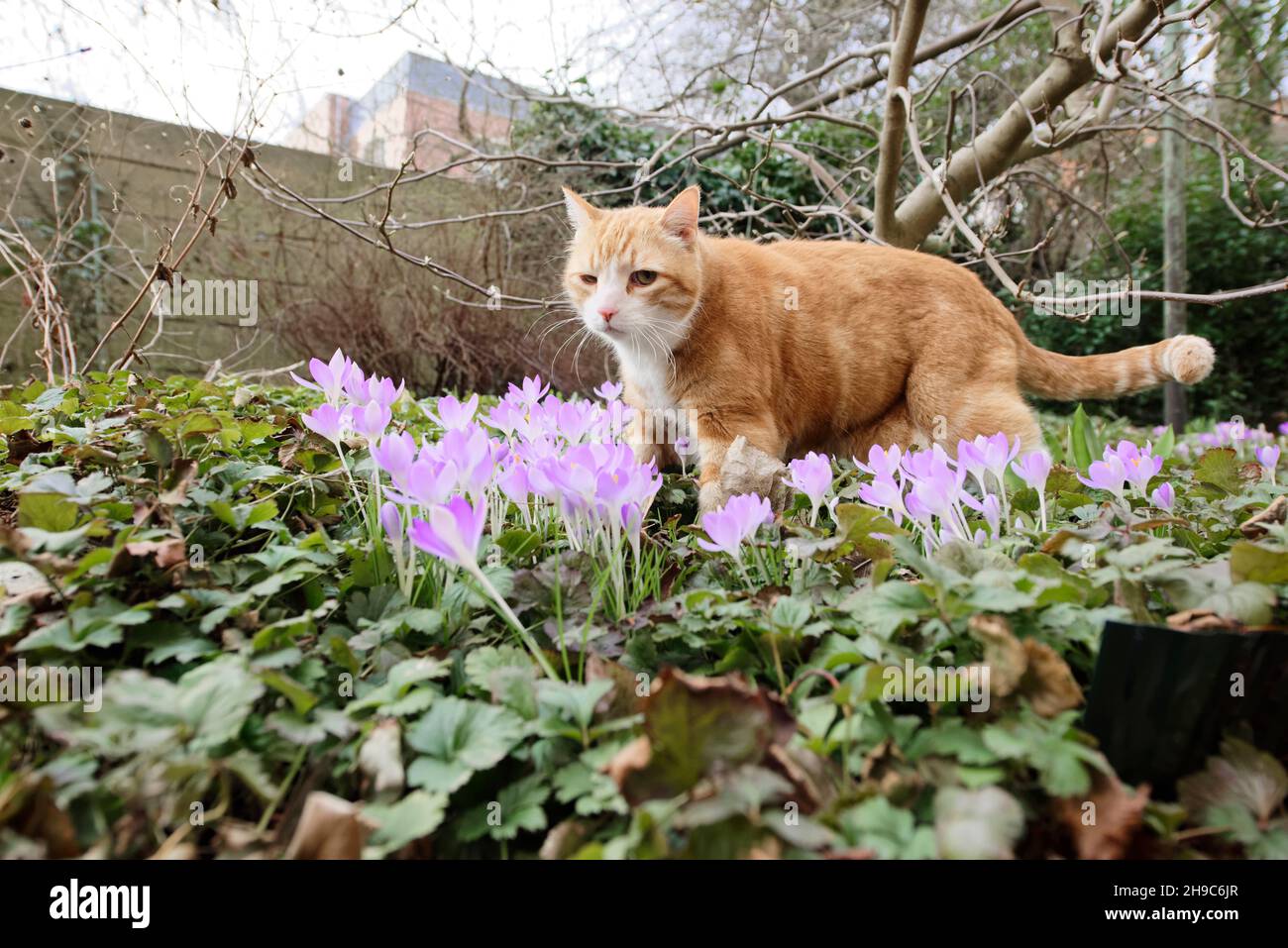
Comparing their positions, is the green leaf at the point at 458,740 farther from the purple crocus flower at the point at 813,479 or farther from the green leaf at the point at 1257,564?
the green leaf at the point at 1257,564

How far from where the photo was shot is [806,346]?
276 centimetres

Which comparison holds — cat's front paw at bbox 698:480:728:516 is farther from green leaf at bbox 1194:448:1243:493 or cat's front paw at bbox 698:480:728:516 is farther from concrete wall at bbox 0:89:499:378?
concrete wall at bbox 0:89:499:378

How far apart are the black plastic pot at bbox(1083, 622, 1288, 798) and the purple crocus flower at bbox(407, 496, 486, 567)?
0.76 meters

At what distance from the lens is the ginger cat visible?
8.47 feet

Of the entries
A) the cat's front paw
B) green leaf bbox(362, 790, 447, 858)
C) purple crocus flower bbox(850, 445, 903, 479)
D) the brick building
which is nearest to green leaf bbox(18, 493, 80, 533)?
green leaf bbox(362, 790, 447, 858)

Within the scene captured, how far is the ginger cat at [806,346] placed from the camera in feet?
8.47

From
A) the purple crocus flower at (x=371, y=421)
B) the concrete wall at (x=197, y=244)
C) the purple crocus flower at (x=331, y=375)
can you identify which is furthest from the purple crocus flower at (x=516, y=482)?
the concrete wall at (x=197, y=244)

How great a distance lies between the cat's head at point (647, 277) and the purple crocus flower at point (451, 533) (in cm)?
170

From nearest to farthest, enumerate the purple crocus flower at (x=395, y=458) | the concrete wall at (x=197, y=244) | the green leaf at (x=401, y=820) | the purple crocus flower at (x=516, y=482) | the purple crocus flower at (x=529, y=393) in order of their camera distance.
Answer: the green leaf at (x=401, y=820) < the purple crocus flower at (x=395, y=458) < the purple crocus flower at (x=516, y=482) < the purple crocus flower at (x=529, y=393) < the concrete wall at (x=197, y=244)

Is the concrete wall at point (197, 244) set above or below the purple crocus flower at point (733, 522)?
above

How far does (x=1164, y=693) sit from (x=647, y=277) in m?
2.15

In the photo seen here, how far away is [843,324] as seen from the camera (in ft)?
9.23
